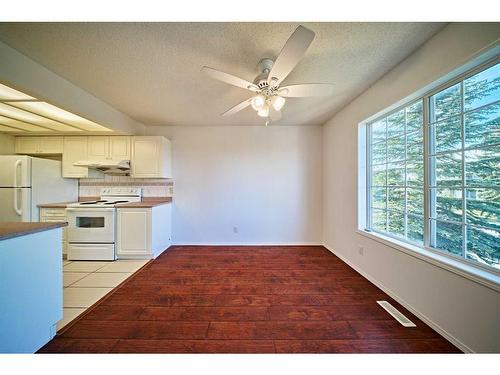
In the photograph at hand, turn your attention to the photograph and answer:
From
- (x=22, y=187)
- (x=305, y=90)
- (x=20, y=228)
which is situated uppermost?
(x=305, y=90)

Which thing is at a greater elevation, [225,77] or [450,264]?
[225,77]

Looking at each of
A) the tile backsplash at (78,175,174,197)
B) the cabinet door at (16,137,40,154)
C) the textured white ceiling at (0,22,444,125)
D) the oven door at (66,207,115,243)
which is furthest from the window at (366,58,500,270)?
the cabinet door at (16,137,40,154)

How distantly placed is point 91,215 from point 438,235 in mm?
4436

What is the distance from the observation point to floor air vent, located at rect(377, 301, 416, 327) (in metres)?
1.62

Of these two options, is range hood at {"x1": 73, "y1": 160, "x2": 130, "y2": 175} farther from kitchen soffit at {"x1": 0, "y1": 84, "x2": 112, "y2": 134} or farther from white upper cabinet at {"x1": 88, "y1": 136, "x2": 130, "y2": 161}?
kitchen soffit at {"x1": 0, "y1": 84, "x2": 112, "y2": 134}

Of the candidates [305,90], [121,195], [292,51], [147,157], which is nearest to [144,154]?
[147,157]

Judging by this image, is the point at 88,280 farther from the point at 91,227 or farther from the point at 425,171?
the point at 425,171

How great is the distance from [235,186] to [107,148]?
2470 millimetres

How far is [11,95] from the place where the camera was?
2.04 meters

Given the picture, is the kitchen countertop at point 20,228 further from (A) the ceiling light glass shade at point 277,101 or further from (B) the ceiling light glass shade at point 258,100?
(A) the ceiling light glass shade at point 277,101

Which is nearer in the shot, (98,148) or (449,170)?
(449,170)

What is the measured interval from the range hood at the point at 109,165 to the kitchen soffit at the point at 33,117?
55cm

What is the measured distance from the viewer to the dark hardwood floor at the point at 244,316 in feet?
4.64
